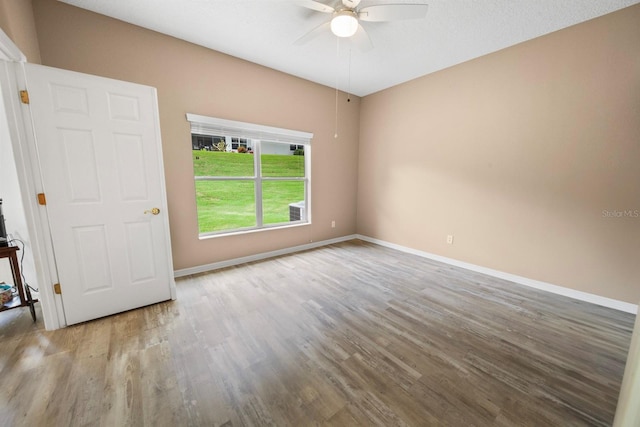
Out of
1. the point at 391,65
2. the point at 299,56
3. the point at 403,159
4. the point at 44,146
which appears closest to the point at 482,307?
the point at 403,159

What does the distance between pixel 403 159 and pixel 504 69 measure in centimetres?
167

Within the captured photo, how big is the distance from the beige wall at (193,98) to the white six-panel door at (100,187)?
663 millimetres

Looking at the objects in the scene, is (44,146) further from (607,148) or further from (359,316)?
(607,148)

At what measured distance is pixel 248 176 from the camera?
3.55 m

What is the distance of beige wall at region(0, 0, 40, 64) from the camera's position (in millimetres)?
1587

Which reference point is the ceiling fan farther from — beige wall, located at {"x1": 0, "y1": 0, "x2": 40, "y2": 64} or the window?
beige wall, located at {"x1": 0, "y1": 0, "x2": 40, "y2": 64}

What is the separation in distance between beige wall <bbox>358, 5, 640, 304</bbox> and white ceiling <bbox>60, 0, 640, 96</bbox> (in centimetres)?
32

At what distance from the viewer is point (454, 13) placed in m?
2.23

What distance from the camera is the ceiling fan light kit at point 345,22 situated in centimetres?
194

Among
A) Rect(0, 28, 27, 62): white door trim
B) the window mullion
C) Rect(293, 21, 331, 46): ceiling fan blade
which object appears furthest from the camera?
the window mullion

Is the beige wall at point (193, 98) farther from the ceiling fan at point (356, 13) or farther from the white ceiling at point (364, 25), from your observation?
the ceiling fan at point (356, 13)

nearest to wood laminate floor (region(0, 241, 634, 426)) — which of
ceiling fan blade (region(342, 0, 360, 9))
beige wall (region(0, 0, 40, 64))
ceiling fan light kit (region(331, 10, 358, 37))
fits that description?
beige wall (region(0, 0, 40, 64))

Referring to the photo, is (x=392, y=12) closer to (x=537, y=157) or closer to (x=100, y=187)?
(x=537, y=157)

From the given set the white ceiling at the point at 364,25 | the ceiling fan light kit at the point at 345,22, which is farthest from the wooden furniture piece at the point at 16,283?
the ceiling fan light kit at the point at 345,22
